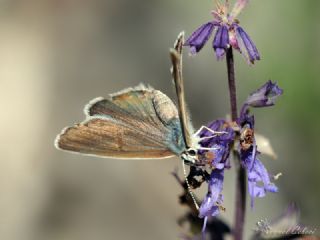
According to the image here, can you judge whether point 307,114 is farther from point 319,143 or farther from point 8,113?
point 8,113

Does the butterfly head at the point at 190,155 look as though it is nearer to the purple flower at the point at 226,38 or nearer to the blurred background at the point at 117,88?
the purple flower at the point at 226,38

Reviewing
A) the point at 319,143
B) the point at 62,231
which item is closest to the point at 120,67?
the point at 62,231

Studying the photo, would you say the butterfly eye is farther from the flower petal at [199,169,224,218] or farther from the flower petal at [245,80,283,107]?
the flower petal at [245,80,283,107]

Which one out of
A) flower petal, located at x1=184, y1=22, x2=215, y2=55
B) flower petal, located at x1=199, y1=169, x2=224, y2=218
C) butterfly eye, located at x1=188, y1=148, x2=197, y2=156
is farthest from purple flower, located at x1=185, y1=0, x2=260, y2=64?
flower petal, located at x1=199, y1=169, x2=224, y2=218

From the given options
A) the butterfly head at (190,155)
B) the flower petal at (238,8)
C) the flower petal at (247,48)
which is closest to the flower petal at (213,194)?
the butterfly head at (190,155)

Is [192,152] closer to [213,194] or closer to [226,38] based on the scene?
[213,194]

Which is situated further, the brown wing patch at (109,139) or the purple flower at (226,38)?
the brown wing patch at (109,139)

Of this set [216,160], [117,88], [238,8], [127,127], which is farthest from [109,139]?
[117,88]
